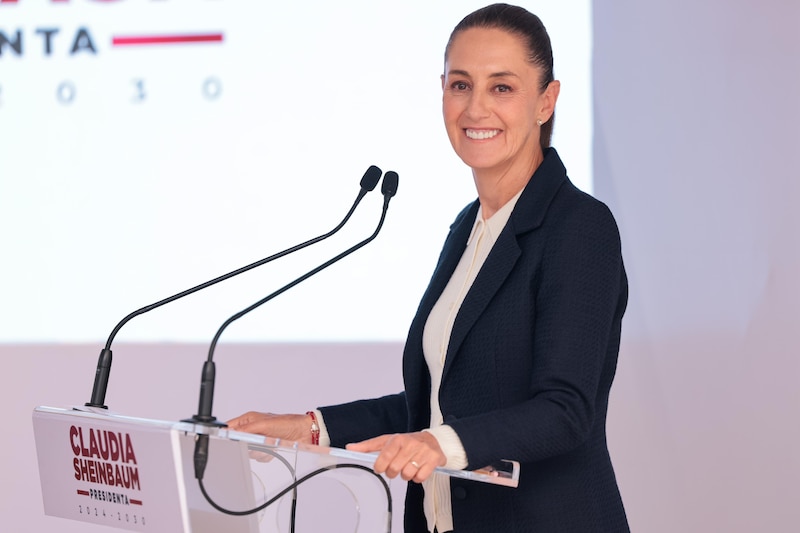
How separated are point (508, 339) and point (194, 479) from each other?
54cm

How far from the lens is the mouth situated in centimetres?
178

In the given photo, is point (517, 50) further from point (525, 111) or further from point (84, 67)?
point (84, 67)

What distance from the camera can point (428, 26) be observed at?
10.5 ft

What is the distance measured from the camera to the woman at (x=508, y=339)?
1448mm

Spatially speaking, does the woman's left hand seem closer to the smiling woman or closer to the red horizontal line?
the smiling woman

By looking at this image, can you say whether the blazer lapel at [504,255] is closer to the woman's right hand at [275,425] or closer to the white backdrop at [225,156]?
the woman's right hand at [275,425]

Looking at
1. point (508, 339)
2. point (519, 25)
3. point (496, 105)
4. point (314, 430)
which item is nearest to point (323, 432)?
point (314, 430)

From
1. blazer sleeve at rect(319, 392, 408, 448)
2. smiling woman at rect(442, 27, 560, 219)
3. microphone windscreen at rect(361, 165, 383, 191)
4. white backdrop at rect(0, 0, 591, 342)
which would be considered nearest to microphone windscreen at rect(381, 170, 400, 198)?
microphone windscreen at rect(361, 165, 383, 191)

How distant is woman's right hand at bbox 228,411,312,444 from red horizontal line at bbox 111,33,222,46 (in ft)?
6.11

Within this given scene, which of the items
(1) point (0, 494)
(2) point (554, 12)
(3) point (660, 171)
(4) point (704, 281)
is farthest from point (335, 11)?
(1) point (0, 494)

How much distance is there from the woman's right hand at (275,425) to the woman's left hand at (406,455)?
0.35 meters

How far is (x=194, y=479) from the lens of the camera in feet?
4.36

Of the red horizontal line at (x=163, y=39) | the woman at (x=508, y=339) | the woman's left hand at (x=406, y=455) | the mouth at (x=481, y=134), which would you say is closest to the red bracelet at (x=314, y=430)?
the woman at (x=508, y=339)

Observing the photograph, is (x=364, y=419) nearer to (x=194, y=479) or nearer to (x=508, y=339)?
A: (x=508, y=339)
